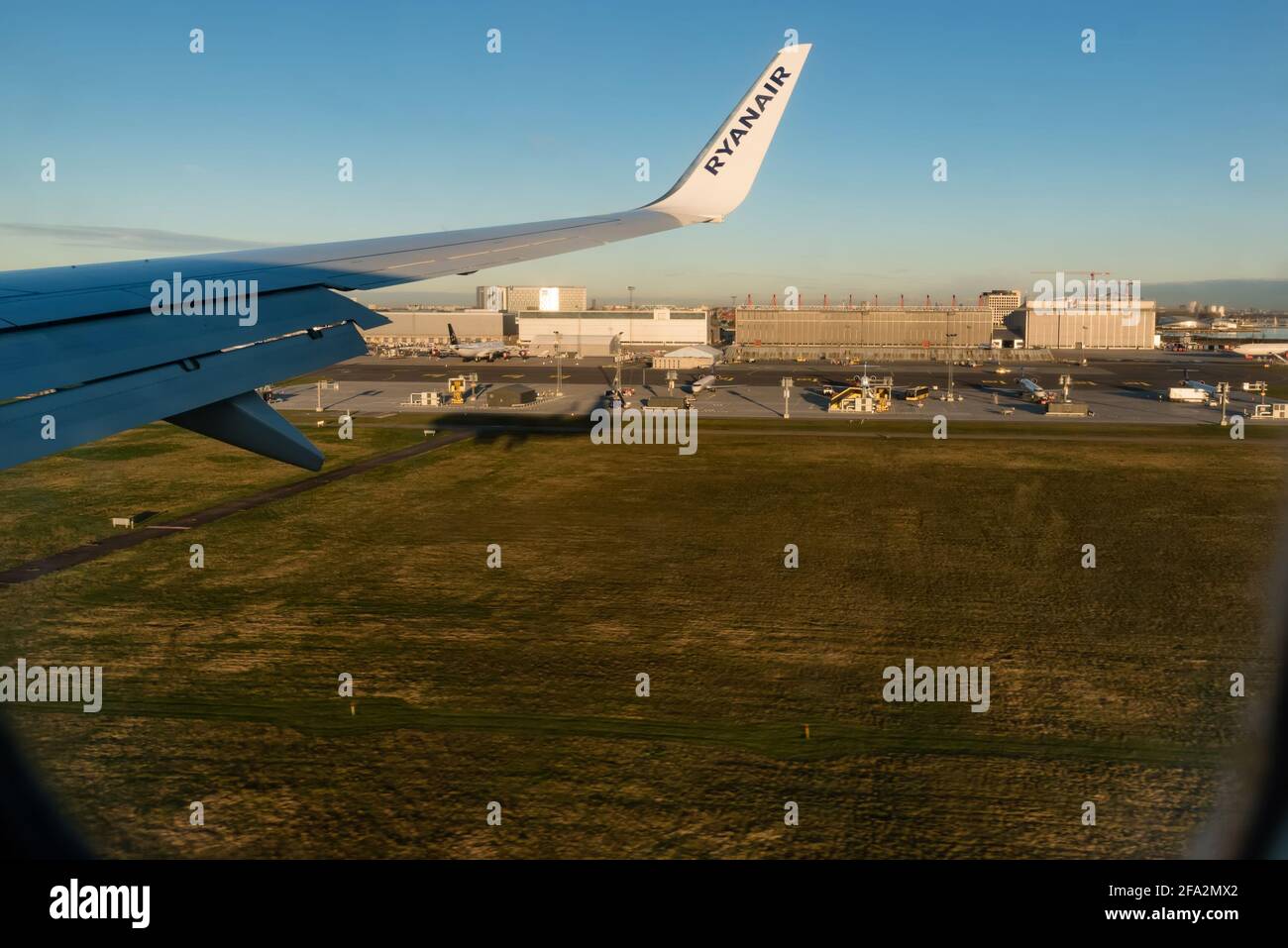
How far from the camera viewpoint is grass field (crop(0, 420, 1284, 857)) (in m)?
14.3

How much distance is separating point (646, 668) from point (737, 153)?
40.2ft

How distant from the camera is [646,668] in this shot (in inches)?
811

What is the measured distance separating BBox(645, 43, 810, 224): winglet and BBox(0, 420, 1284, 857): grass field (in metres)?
10.9

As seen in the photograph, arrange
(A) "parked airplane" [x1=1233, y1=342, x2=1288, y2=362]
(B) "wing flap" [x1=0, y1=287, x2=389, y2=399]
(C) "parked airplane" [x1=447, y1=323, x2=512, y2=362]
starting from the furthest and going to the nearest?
(A) "parked airplane" [x1=1233, y1=342, x2=1288, y2=362] < (C) "parked airplane" [x1=447, y1=323, x2=512, y2=362] < (B) "wing flap" [x1=0, y1=287, x2=389, y2=399]

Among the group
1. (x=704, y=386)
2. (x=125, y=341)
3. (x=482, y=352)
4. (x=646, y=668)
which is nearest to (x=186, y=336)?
(x=125, y=341)

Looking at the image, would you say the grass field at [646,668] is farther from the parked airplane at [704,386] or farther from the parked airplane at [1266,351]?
the parked airplane at [1266,351]

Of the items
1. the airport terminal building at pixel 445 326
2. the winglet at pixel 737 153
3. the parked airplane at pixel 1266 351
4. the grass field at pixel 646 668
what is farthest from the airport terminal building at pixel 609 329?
the winglet at pixel 737 153

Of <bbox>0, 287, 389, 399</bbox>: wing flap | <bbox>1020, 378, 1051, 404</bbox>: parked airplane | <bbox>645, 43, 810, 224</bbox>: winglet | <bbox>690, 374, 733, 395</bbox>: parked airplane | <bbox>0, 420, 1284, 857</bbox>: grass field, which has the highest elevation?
<bbox>645, 43, 810, 224</bbox>: winglet

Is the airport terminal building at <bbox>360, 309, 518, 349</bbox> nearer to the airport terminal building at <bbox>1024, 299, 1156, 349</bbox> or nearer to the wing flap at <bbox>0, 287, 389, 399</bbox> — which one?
the airport terminal building at <bbox>1024, 299, 1156, 349</bbox>

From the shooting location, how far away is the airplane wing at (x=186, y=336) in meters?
5.80

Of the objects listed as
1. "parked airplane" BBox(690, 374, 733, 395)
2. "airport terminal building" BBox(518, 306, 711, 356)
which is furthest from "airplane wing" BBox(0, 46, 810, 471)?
"airport terminal building" BBox(518, 306, 711, 356)

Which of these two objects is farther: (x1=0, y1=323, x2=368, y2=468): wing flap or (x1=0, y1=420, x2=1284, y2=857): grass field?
(x1=0, y1=420, x2=1284, y2=857): grass field

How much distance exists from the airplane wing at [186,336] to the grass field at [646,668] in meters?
8.81

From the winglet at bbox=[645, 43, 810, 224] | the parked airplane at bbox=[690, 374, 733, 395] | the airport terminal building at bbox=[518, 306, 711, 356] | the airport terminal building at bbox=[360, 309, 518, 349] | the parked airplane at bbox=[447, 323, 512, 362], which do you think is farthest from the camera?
the airport terminal building at bbox=[360, 309, 518, 349]
